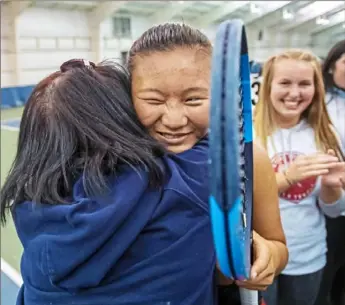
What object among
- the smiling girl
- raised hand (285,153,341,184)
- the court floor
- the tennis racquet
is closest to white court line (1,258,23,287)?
the court floor

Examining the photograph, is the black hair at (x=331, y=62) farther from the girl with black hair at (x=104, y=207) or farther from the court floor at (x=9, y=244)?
the court floor at (x=9, y=244)

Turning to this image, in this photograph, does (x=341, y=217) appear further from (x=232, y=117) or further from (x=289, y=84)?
(x=232, y=117)

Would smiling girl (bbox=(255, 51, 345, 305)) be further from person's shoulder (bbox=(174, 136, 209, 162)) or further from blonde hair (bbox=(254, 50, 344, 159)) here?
person's shoulder (bbox=(174, 136, 209, 162))

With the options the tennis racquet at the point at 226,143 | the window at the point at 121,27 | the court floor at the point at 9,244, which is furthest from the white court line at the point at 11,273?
the window at the point at 121,27

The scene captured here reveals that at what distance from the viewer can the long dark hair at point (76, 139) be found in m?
0.37

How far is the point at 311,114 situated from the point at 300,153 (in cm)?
9

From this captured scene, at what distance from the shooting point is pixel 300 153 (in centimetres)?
86

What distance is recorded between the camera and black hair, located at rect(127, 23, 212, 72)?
0.38 metres

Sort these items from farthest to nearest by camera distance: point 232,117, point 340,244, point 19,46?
point 19,46 < point 340,244 < point 232,117

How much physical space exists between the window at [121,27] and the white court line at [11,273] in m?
5.39

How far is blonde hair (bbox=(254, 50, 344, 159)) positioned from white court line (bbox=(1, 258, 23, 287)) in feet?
3.51

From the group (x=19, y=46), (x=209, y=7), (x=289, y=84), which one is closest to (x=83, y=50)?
(x=19, y=46)

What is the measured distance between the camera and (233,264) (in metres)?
0.28

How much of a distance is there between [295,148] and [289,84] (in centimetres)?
14
